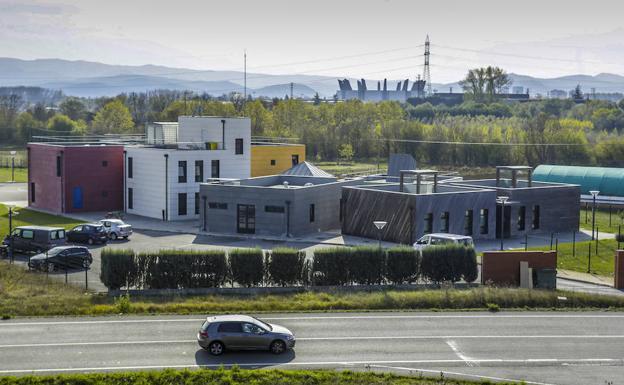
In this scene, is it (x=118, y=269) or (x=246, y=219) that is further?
(x=246, y=219)

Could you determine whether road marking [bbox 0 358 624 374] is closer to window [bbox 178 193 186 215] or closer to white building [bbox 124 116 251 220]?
white building [bbox 124 116 251 220]

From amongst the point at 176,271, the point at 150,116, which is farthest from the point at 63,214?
the point at 150,116

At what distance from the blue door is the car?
3465cm

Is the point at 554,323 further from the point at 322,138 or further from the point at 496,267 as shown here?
the point at 322,138

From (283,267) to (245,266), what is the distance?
1.50 metres

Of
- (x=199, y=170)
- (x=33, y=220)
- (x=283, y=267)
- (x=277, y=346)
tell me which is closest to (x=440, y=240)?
(x=283, y=267)

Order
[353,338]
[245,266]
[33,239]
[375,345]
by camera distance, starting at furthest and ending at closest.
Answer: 1. [33,239]
2. [245,266]
3. [353,338]
4. [375,345]

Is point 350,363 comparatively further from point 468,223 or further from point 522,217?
point 522,217

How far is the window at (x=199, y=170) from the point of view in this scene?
182 ft

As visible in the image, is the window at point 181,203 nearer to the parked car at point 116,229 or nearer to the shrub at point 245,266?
the parked car at point 116,229

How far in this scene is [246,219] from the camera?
4844 cm

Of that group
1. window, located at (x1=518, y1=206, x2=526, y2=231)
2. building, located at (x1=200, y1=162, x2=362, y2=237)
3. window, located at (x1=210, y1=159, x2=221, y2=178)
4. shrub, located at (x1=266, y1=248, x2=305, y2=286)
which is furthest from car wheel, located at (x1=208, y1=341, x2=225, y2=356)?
window, located at (x1=210, y1=159, x2=221, y2=178)

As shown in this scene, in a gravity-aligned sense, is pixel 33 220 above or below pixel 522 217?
below

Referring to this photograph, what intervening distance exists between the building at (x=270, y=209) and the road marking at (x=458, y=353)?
22014mm
